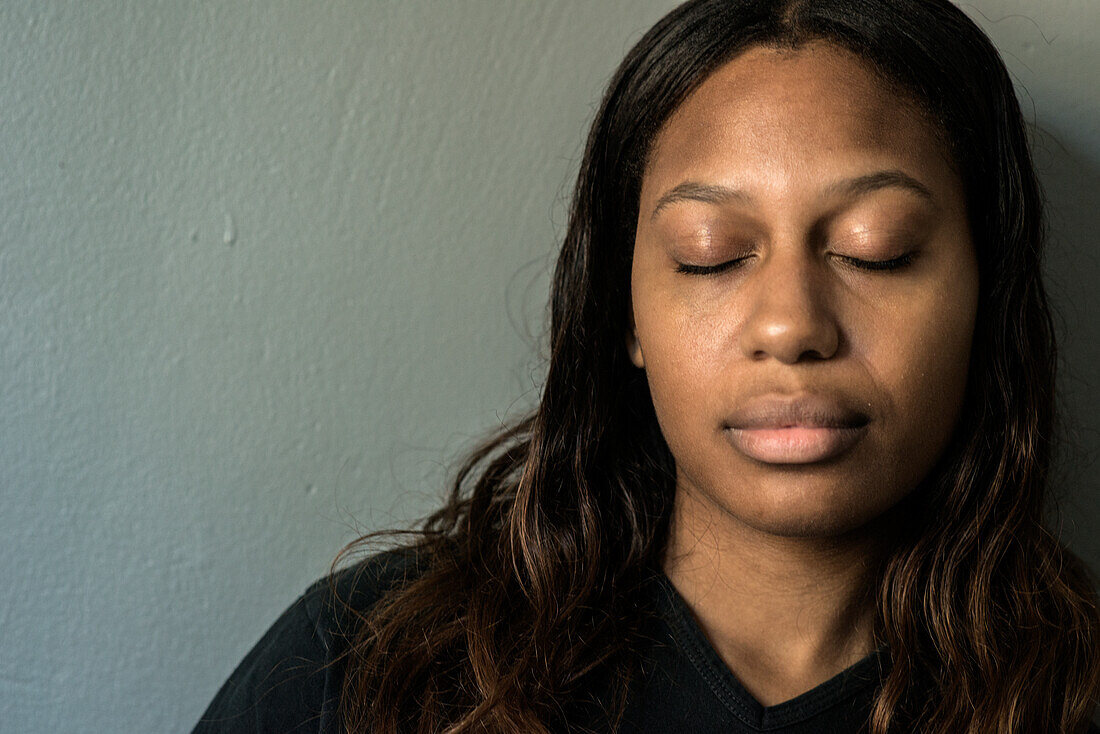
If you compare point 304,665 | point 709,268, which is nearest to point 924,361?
point 709,268

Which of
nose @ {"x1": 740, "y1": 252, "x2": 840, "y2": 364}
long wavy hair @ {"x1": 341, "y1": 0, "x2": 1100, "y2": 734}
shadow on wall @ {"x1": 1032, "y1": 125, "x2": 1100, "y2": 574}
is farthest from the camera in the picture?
shadow on wall @ {"x1": 1032, "y1": 125, "x2": 1100, "y2": 574}

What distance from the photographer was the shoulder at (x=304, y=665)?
3.42 feet

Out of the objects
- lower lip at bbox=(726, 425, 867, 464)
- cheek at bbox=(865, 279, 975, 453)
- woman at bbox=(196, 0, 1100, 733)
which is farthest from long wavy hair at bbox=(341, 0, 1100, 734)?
lower lip at bbox=(726, 425, 867, 464)

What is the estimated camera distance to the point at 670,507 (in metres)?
1.15

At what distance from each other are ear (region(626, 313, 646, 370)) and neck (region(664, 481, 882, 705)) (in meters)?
0.16

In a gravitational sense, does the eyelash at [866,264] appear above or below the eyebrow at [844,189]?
below

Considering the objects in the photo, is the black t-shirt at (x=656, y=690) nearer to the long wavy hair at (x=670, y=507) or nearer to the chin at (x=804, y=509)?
the long wavy hair at (x=670, y=507)

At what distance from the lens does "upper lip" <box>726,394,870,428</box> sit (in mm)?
902

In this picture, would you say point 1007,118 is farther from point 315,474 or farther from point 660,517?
point 315,474

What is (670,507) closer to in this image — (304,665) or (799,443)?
(799,443)

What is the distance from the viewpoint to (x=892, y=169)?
93cm

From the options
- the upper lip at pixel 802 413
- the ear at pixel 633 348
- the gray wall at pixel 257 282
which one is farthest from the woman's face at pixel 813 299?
the gray wall at pixel 257 282

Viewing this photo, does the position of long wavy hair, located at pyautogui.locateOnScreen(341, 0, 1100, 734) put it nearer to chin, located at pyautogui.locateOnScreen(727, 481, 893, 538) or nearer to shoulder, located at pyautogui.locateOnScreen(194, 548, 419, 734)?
shoulder, located at pyautogui.locateOnScreen(194, 548, 419, 734)

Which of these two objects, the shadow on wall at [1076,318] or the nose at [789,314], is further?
the shadow on wall at [1076,318]
